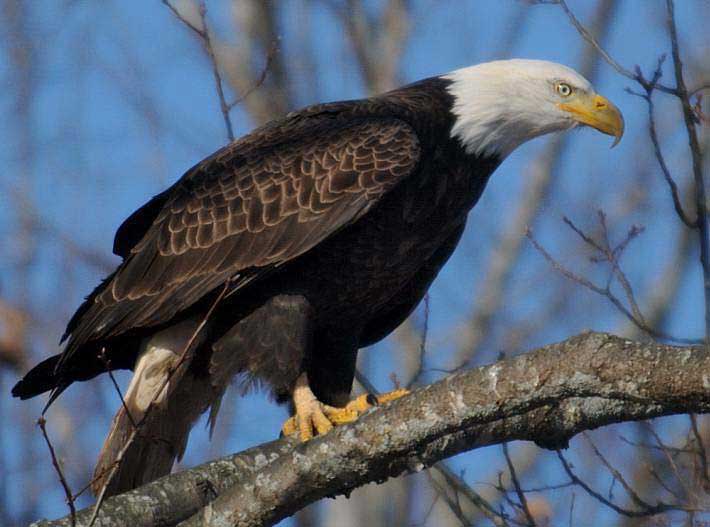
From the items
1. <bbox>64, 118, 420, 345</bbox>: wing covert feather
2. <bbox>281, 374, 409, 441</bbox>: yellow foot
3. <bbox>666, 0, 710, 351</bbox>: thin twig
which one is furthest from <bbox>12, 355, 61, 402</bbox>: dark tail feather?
<bbox>666, 0, 710, 351</bbox>: thin twig

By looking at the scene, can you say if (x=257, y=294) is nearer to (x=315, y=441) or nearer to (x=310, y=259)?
(x=310, y=259)

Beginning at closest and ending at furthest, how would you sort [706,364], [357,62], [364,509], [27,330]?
[706,364], [27,330], [364,509], [357,62]

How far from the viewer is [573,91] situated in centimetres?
591

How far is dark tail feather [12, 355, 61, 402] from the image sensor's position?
215 inches

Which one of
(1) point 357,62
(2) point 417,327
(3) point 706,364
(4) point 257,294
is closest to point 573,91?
(4) point 257,294

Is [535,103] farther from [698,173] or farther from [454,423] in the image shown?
[454,423]

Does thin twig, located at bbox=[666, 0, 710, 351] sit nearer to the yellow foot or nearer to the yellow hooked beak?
the yellow foot

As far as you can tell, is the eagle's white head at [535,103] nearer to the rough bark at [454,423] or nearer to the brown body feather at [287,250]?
the brown body feather at [287,250]

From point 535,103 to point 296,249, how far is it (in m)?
1.33

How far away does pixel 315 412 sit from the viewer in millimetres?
5199

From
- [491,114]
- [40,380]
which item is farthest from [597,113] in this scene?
[40,380]

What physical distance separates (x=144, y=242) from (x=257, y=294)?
0.65 metres

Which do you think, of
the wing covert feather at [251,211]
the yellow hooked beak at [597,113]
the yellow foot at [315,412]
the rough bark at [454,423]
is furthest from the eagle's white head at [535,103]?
the rough bark at [454,423]

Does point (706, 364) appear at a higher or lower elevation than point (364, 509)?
lower
